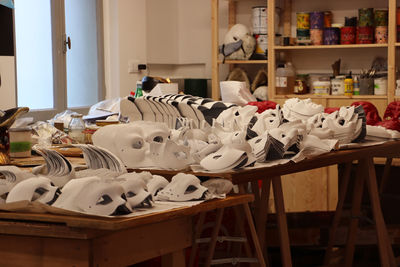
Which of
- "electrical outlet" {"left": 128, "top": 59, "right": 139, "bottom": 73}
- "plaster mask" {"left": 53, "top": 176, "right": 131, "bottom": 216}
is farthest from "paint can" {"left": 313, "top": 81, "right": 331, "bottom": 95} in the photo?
"plaster mask" {"left": 53, "top": 176, "right": 131, "bottom": 216}

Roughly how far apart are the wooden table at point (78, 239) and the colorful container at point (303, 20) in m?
4.05

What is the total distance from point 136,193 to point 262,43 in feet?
13.5

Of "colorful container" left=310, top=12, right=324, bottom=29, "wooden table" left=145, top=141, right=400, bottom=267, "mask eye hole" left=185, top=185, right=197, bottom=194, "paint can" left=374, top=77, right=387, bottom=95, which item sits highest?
"colorful container" left=310, top=12, right=324, bottom=29

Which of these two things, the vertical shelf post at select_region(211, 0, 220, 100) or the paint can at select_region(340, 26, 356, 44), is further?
the vertical shelf post at select_region(211, 0, 220, 100)

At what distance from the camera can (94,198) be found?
140 cm

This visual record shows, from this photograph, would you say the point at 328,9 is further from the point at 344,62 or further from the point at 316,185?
the point at 316,185

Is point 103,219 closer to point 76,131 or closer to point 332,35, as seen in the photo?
point 76,131

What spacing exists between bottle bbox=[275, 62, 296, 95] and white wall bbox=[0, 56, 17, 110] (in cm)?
214

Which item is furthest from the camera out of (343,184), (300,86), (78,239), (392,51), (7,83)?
(300,86)

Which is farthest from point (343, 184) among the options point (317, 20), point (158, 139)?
point (317, 20)

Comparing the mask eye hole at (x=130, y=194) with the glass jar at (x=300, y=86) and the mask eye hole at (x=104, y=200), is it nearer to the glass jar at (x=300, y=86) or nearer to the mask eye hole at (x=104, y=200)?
the mask eye hole at (x=104, y=200)

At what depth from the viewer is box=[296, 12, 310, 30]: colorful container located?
532 cm

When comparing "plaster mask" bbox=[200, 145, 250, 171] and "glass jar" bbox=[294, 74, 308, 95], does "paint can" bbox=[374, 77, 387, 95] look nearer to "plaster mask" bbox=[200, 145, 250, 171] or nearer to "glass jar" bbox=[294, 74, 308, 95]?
"glass jar" bbox=[294, 74, 308, 95]

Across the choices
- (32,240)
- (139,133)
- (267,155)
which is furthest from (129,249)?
(267,155)
